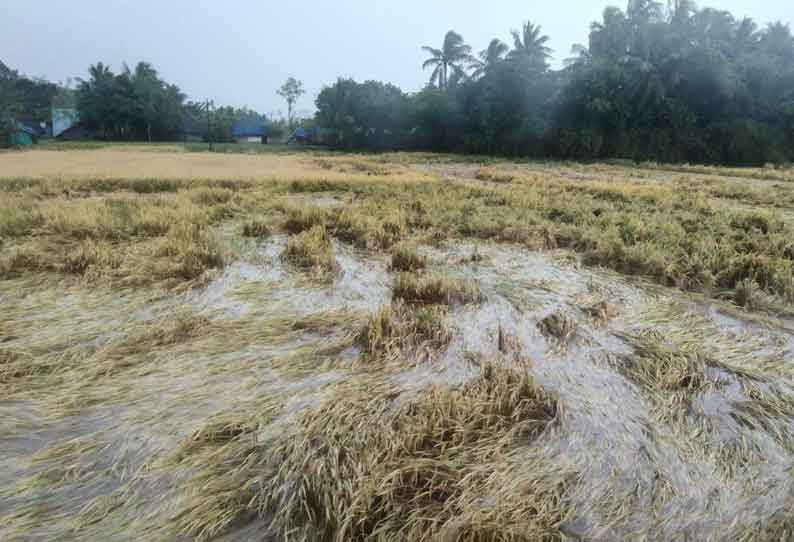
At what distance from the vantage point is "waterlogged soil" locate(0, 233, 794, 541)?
1323 millimetres

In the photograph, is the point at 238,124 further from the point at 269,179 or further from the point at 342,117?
the point at 269,179

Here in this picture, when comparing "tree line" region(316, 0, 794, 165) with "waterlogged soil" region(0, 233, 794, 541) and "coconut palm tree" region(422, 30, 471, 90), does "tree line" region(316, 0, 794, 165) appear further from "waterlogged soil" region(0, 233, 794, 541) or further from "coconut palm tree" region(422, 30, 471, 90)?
"waterlogged soil" region(0, 233, 794, 541)

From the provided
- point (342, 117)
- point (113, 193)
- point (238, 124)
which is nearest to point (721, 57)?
point (342, 117)

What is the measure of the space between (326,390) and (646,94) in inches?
1167

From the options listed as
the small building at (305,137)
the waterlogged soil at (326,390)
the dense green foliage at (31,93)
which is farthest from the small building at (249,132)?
the waterlogged soil at (326,390)

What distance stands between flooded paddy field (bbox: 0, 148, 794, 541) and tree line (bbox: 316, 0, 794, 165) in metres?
24.8

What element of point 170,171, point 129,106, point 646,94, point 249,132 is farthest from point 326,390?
A: point 249,132

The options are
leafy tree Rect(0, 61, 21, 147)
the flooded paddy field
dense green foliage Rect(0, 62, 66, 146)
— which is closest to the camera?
the flooded paddy field

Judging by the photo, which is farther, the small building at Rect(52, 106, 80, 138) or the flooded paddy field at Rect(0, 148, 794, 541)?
the small building at Rect(52, 106, 80, 138)

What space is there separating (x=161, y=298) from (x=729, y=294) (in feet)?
14.3

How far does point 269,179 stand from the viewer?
10523 millimetres

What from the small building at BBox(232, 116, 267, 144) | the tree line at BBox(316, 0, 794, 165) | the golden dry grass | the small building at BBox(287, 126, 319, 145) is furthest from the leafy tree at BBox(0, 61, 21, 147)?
the tree line at BBox(316, 0, 794, 165)

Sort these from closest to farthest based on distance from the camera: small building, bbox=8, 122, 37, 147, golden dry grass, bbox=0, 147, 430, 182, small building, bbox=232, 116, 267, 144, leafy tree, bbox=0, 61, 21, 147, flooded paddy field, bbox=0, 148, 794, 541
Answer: flooded paddy field, bbox=0, 148, 794, 541 < golden dry grass, bbox=0, 147, 430, 182 < leafy tree, bbox=0, 61, 21, 147 < small building, bbox=8, 122, 37, 147 < small building, bbox=232, 116, 267, 144

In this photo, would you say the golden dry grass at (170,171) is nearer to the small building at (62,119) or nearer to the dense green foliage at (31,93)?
the dense green foliage at (31,93)
